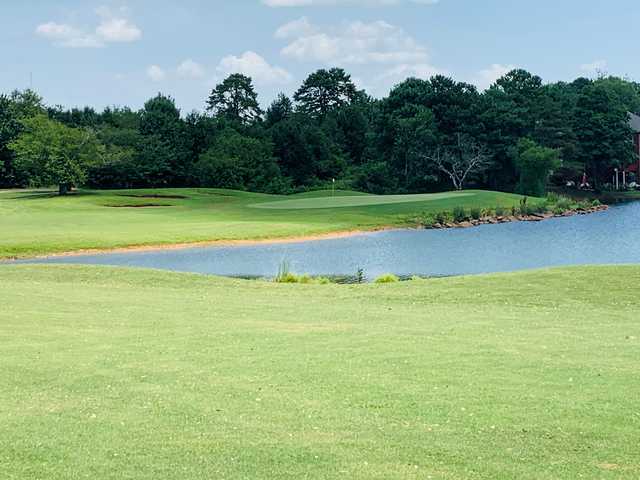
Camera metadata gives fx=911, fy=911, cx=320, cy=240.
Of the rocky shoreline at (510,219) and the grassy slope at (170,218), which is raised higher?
the grassy slope at (170,218)

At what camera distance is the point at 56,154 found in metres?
87.6

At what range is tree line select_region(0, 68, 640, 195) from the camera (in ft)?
315

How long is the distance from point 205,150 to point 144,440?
9752 centimetres

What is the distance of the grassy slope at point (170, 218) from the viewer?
5209 centimetres

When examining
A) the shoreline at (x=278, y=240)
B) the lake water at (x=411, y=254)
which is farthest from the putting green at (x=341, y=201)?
the lake water at (x=411, y=254)

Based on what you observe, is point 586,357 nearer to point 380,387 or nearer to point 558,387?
point 558,387

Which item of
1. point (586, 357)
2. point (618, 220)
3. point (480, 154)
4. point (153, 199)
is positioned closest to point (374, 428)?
point (586, 357)

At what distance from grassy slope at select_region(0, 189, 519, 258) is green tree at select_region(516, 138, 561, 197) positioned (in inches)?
468

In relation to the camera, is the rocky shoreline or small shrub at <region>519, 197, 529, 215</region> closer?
the rocky shoreline

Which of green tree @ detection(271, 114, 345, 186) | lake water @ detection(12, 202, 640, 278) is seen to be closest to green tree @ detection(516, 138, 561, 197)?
green tree @ detection(271, 114, 345, 186)

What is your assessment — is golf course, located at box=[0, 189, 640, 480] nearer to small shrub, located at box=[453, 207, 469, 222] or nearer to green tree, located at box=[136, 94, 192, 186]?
small shrub, located at box=[453, 207, 469, 222]

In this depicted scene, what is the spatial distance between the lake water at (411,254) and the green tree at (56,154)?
38.9 m

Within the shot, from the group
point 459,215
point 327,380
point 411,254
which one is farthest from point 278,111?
point 327,380

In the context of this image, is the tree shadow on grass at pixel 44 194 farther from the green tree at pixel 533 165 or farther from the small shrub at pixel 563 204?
the green tree at pixel 533 165
